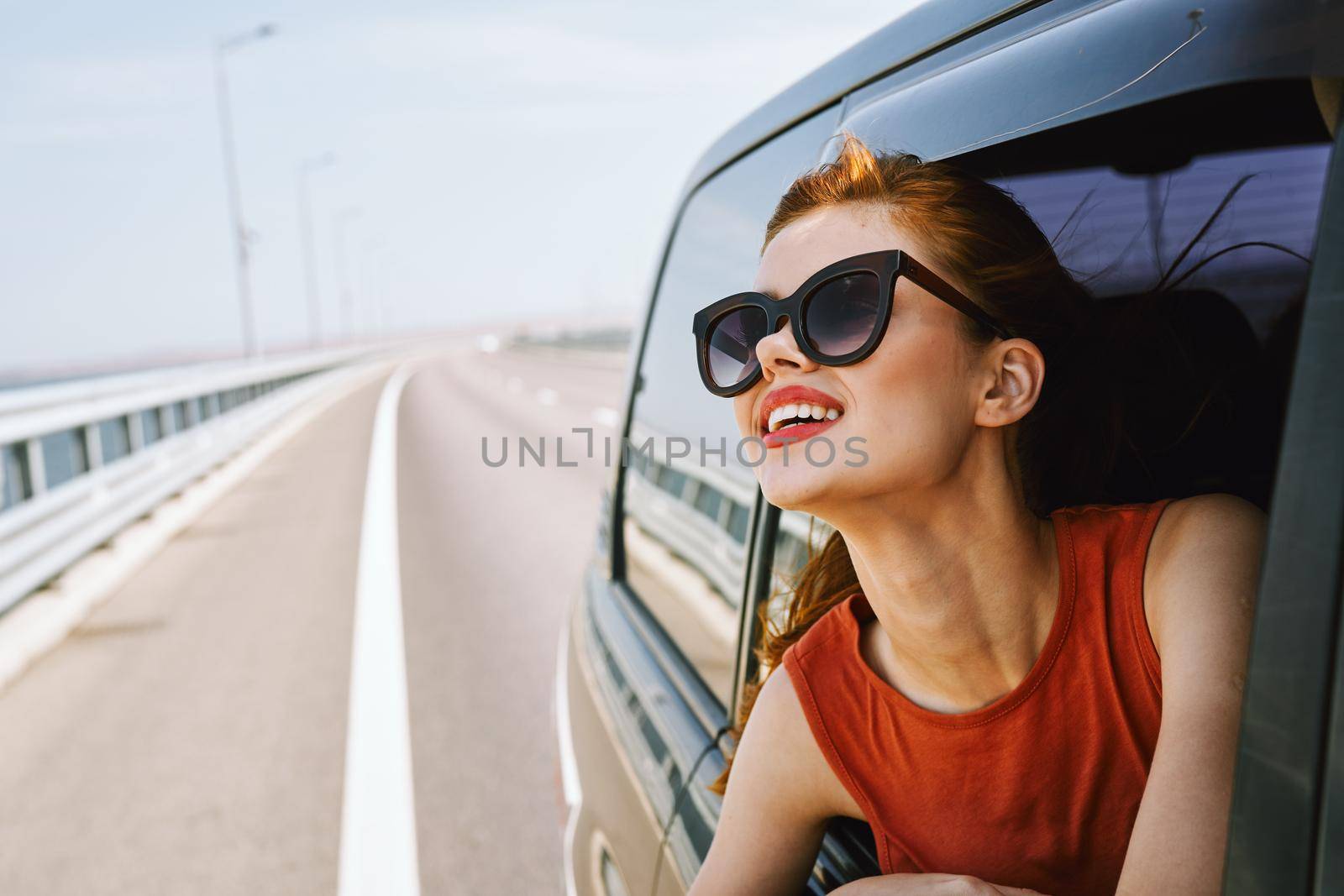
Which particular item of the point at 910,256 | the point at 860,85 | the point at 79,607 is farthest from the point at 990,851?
the point at 79,607

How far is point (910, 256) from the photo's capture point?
118cm

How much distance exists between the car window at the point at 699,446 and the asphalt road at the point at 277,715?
→ 1.11 meters

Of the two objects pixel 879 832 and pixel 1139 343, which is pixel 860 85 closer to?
pixel 1139 343

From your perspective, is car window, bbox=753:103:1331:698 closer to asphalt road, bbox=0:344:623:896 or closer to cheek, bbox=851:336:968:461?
cheek, bbox=851:336:968:461

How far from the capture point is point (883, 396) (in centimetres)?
114

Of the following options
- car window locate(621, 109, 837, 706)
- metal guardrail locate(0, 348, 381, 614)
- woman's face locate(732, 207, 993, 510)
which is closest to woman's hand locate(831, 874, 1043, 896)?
woman's face locate(732, 207, 993, 510)

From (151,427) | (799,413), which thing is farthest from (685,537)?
(151,427)

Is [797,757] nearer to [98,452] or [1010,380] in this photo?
[1010,380]

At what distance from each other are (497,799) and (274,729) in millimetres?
1326

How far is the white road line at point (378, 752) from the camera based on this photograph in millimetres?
3328

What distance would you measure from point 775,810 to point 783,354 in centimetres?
60

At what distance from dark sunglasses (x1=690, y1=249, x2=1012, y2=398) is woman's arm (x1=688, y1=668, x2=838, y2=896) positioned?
18.0 inches

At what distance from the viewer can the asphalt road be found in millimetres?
3451

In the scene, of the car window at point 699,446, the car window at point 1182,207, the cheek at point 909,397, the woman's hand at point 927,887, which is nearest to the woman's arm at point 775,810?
the woman's hand at point 927,887
